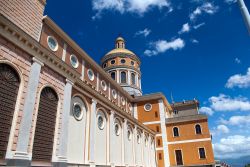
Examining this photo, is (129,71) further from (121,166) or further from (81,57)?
(121,166)

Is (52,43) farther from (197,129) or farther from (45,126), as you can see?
(197,129)

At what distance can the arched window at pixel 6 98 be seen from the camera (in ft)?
29.1

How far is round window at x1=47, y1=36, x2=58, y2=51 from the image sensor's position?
60.6 ft

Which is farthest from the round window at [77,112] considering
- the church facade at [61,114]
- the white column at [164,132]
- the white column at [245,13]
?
the white column at [164,132]

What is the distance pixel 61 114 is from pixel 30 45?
13.8 ft

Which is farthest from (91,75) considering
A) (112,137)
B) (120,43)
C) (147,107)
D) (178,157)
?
(120,43)

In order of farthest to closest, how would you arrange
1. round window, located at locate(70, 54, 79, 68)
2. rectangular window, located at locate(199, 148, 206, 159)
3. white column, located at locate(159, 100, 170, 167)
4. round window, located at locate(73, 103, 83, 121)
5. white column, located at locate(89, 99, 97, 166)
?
1. white column, located at locate(159, 100, 170, 167)
2. rectangular window, located at locate(199, 148, 206, 159)
3. round window, located at locate(70, 54, 79, 68)
4. white column, located at locate(89, 99, 97, 166)
5. round window, located at locate(73, 103, 83, 121)

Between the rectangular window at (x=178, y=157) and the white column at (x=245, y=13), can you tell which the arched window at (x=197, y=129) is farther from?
the white column at (x=245, y=13)

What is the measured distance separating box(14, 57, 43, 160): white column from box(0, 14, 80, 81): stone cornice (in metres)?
0.47

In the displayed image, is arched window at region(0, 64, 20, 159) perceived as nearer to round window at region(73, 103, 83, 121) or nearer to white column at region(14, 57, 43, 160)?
white column at region(14, 57, 43, 160)

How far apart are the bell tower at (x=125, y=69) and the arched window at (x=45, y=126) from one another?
28913 millimetres

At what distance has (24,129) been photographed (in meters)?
9.72

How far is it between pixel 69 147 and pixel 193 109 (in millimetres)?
37954

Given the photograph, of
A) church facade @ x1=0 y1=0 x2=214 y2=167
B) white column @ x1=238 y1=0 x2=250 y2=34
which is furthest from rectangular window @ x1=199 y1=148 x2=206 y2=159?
white column @ x1=238 y1=0 x2=250 y2=34
